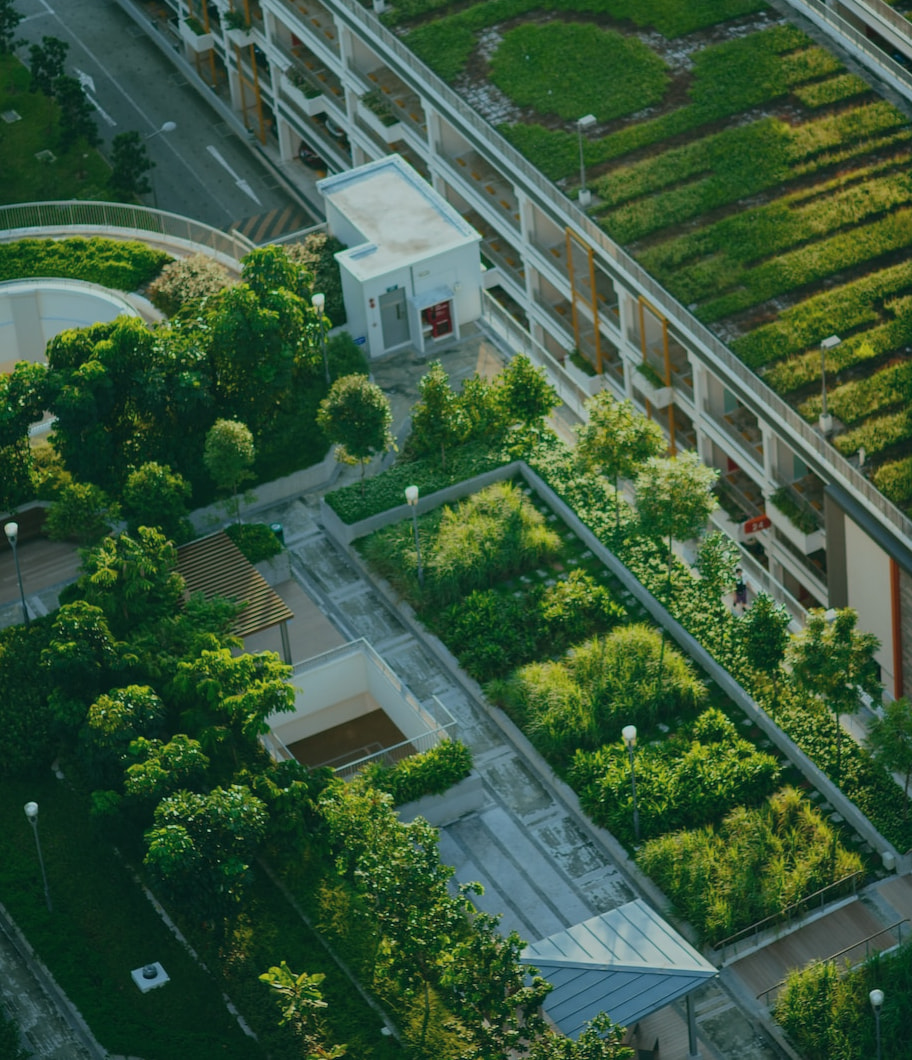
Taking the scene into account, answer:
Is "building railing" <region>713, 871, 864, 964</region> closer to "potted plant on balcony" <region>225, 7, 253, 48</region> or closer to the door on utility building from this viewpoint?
the door on utility building

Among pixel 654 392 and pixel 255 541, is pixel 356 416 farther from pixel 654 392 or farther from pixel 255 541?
pixel 654 392

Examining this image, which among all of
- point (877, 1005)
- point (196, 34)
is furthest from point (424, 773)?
point (196, 34)

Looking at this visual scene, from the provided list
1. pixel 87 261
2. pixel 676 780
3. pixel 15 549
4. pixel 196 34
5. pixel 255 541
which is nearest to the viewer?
pixel 676 780

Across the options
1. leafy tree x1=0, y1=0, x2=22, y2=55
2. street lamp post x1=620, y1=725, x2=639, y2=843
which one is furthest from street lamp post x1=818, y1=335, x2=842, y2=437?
leafy tree x1=0, y1=0, x2=22, y2=55

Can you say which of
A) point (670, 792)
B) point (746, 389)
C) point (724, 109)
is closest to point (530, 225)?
point (724, 109)

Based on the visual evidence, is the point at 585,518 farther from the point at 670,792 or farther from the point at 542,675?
the point at 670,792

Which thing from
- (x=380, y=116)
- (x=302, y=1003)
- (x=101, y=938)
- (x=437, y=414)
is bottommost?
(x=302, y=1003)
